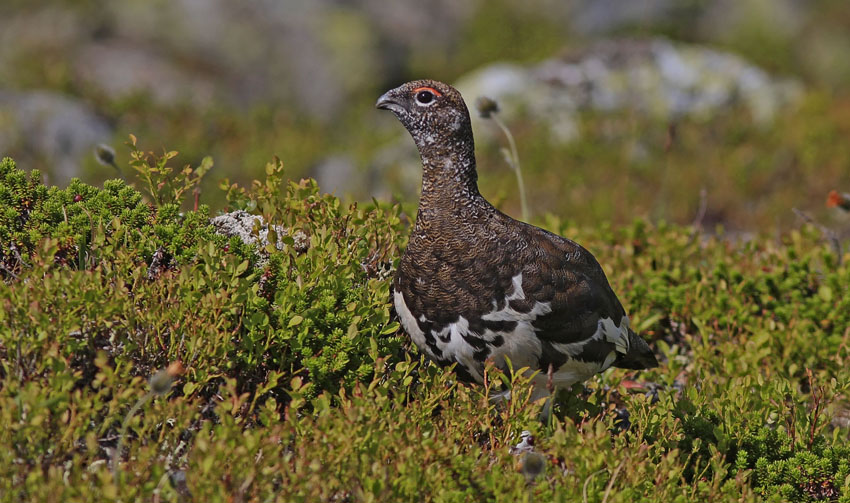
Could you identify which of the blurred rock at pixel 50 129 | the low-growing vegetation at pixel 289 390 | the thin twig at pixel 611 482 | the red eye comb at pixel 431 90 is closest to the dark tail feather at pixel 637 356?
the low-growing vegetation at pixel 289 390

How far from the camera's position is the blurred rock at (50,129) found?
979 centimetres

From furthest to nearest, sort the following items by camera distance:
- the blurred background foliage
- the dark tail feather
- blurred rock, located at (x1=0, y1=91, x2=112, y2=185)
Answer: the blurred background foliage, blurred rock, located at (x1=0, y1=91, x2=112, y2=185), the dark tail feather

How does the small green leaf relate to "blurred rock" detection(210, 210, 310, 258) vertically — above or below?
below

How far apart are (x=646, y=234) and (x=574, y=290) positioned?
269 centimetres

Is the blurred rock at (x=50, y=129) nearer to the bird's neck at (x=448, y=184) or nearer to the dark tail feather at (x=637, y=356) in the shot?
the bird's neck at (x=448, y=184)

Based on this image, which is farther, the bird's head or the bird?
the bird's head

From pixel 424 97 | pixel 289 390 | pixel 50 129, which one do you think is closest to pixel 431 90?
pixel 424 97

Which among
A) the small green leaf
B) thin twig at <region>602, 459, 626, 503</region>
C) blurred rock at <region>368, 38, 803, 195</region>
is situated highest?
blurred rock at <region>368, 38, 803, 195</region>

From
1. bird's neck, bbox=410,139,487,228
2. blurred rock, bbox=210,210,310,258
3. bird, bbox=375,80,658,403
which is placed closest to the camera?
bird, bbox=375,80,658,403

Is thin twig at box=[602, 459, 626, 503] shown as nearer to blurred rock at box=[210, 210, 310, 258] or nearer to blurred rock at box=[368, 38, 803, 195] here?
blurred rock at box=[210, 210, 310, 258]

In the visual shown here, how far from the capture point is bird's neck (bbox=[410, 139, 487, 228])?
13.0 feet

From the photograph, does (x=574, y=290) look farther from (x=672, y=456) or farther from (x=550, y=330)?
(x=672, y=456)

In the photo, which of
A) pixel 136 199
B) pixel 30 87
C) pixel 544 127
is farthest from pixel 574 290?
pixel 30 87

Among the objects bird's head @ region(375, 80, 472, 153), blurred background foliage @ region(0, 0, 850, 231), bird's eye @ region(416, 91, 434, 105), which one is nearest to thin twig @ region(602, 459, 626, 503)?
bird's head @ region(375, 80, 472, 153)
